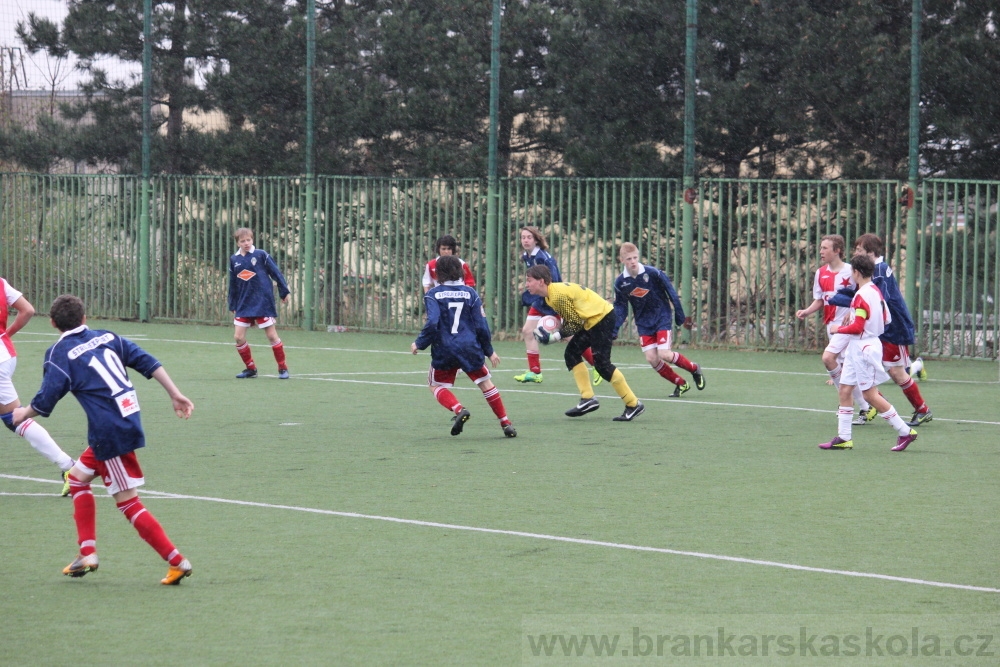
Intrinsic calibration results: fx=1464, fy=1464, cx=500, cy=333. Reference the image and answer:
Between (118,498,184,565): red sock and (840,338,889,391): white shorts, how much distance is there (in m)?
6.41

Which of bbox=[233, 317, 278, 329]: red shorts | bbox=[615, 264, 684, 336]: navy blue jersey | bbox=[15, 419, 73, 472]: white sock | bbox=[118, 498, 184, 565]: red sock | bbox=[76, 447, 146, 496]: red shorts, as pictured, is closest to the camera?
bbox=[118, 498, 184, 565]: red sock

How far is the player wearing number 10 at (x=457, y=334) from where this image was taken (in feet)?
40.1

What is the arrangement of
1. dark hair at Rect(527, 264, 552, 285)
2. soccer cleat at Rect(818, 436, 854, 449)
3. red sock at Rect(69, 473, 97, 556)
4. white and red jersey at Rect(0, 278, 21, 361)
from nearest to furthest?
red sock at Rect(69, 473, 97, 556), white and red jersey at Rect(0, 278, 21, 361), soccer cleat at Rect(818, 436, 854, 449), dark hair at Rect(527, 264, 552, 285)

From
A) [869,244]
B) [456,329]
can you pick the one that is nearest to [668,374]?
[869,244]

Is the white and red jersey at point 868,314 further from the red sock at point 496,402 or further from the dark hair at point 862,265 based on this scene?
the red sock at point 496,402

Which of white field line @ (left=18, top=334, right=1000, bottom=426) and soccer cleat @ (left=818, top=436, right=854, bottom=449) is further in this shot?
white field line @ (left=18, top=334, right=1000, bottom=426)

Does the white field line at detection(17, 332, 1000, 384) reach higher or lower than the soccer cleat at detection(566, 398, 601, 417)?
lower

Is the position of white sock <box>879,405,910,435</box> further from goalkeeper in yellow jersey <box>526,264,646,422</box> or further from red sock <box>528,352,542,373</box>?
red sock <box>528,352,542,373</box>

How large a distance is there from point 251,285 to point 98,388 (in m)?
10.8

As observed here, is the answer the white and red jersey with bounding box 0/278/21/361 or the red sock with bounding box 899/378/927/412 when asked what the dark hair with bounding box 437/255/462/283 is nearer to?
the white and red jersey with bounding box 0/278/21/361

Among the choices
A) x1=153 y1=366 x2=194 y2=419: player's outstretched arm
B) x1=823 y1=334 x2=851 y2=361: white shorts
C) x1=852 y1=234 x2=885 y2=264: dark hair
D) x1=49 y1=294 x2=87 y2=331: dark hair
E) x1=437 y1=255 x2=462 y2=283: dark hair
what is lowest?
x1=823 y1=334 x2=851 y2=361: white shorts

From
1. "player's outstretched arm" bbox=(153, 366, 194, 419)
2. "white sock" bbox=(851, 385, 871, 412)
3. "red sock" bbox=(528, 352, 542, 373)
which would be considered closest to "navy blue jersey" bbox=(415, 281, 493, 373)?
"white sock" bbox=(851, 385, 871, 412)

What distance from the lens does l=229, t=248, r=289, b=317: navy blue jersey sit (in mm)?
17703

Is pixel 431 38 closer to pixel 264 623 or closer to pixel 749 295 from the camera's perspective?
pixel 749 295
